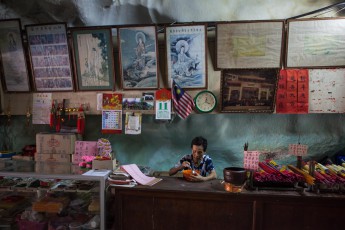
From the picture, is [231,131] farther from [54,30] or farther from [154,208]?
[54,30]

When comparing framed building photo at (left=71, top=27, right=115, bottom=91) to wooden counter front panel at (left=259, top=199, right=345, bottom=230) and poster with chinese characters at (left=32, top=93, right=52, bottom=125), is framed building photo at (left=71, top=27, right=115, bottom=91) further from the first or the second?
wooden counter front panel at (left=259, top=199, right=345, bottom=230)

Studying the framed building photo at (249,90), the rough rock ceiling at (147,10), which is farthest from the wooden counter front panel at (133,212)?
the rough rock ceiling at (147,10)

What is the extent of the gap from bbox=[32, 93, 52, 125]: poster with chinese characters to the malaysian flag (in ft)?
7.38

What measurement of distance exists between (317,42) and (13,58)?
495 centimetres

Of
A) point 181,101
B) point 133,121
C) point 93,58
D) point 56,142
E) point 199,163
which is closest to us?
point 199,163

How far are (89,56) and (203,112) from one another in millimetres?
2101

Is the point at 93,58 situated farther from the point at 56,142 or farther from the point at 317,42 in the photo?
the point at 317,42

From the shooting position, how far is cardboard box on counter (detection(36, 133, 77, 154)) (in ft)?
14.8

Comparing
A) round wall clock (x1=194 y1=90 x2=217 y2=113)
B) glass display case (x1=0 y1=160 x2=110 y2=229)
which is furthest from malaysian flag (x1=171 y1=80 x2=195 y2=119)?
glass display case (x1=0 y1=160 x2=110 y2=229)

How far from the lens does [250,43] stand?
12.9ft

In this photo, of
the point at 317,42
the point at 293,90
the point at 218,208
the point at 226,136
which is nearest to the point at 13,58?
the point at 226,136

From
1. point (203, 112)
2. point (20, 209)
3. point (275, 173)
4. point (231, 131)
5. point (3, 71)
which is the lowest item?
point (20, 209)

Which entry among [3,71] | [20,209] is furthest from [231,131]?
[3,71]

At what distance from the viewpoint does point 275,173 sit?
3.39m
